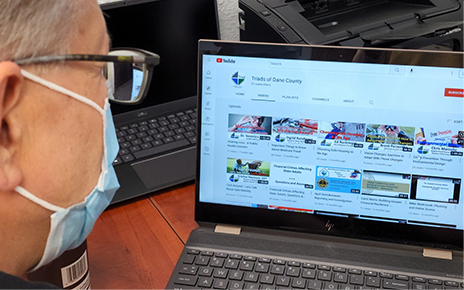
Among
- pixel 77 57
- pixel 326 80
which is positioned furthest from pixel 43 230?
pixel 326 80

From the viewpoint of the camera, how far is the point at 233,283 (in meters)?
0.66

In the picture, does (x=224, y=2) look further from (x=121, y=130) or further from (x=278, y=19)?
(x=121, y=130)

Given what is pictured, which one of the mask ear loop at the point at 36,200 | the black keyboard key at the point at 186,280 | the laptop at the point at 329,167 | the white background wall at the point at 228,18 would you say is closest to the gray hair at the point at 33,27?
the mask ear loop at the point at 36,200

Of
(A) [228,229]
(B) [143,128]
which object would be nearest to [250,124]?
(A) [228,229]

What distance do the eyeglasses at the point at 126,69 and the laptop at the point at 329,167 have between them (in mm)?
139

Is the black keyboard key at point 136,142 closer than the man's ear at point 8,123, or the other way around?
the man's ear at point 8,123

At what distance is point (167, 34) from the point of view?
1.05 m

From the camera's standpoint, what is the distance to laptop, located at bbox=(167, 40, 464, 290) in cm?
66

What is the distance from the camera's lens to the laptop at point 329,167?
0.66m

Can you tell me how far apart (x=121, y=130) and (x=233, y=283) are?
0.49 m

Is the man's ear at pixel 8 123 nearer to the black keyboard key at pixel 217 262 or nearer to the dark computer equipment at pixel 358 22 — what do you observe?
the black keyboard key at pixel 217 262

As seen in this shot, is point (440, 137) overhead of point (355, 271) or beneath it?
overhead

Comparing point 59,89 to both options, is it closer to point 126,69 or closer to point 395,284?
point 126,69

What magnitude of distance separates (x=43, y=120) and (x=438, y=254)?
593 mm
